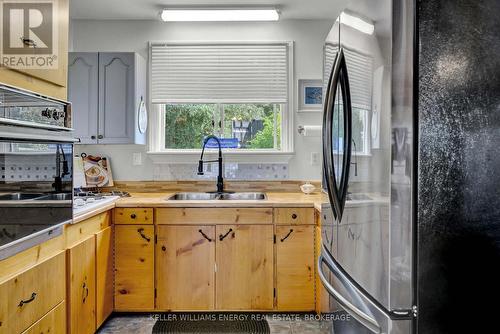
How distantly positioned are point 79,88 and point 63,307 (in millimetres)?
1622

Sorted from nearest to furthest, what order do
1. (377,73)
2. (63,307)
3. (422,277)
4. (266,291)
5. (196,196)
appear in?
(422,277) < (377,73) < (63,307) < (266,291) < (196,196)

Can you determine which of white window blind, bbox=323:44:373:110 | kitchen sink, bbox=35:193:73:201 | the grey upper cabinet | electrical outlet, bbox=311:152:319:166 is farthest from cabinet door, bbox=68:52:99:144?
white window blind, bbox=323:44:373:110

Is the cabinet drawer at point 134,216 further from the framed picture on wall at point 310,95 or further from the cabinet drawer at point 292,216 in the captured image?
the framed picture on wall at point 310,95

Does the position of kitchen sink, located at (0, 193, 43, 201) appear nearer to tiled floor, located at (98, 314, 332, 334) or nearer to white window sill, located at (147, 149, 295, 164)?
tiled floor, located at (98, 314, 332, 334)

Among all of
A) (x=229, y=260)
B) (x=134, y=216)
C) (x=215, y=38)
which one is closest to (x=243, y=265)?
(x=229, y=260)

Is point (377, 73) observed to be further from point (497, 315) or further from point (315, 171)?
point (315, 171)

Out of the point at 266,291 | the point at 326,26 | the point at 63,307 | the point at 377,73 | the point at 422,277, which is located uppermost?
the point at 326,26

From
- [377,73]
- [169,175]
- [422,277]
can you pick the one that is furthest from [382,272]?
[169,175]

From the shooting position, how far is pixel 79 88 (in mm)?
2650

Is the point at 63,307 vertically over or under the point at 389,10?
under

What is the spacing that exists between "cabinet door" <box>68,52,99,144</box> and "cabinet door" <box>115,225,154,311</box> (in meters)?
0.78

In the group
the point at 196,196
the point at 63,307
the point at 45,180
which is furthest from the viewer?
the point at 196,196

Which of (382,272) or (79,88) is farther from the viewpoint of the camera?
(79,88)

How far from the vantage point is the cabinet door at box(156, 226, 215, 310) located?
243 centimetres
